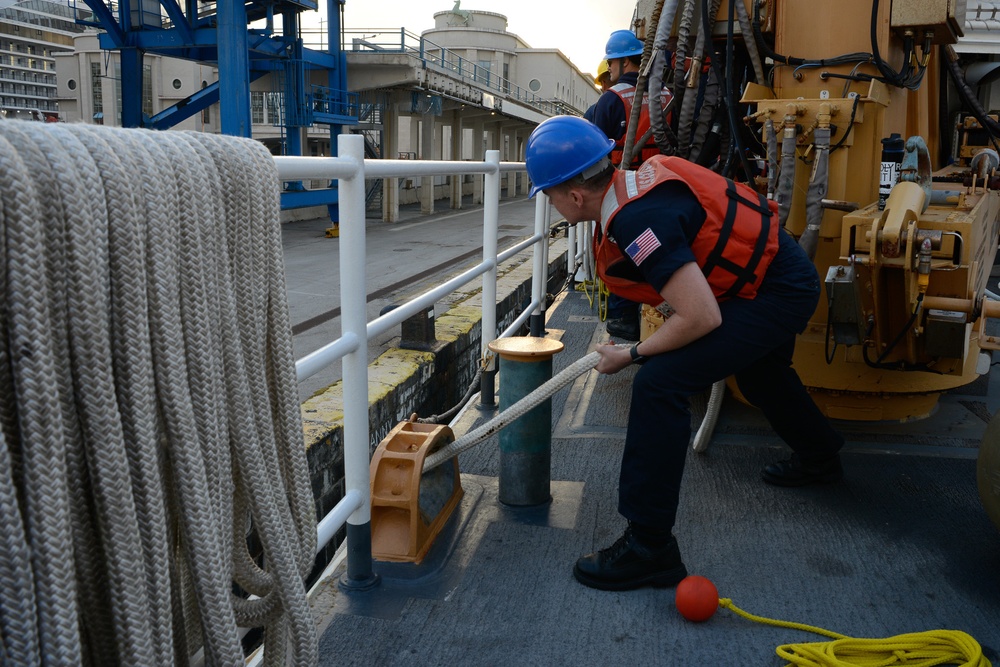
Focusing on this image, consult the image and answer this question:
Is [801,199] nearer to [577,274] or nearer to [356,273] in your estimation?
[356,273]

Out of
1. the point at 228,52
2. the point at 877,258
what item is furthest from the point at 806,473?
the point at 228,52

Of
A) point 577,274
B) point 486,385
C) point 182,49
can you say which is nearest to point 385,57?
point 182,49

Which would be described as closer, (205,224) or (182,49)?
(205,224)

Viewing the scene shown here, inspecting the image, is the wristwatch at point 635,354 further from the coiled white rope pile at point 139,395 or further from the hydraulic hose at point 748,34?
the hydraulic hose at point 748,34

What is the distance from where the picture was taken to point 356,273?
247 centimetres

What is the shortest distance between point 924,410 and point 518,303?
682cm

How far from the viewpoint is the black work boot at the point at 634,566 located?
271cm

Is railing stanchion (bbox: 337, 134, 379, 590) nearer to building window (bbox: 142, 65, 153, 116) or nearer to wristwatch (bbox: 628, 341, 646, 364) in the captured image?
wristwatch (bbox: 628, 341, 646, 364)

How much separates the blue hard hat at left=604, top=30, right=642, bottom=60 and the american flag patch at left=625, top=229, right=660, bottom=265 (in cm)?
371

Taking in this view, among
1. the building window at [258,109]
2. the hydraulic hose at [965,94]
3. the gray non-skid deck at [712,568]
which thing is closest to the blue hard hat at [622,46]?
the hydraulic hose at [965,94]

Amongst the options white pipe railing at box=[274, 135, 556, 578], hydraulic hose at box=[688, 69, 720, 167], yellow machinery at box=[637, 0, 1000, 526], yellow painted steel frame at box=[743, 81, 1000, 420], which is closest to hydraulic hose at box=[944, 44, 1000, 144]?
yellow machinery at box=[637, 0, 1000, 526]

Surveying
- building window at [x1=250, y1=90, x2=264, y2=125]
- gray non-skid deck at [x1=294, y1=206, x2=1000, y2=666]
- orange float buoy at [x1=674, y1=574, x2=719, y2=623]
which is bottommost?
gray non-skid deck at [x1=294, y1=206, x2=1000, y2=666]

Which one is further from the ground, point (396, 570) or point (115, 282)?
point (115, 282)

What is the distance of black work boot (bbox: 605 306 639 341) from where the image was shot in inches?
242
